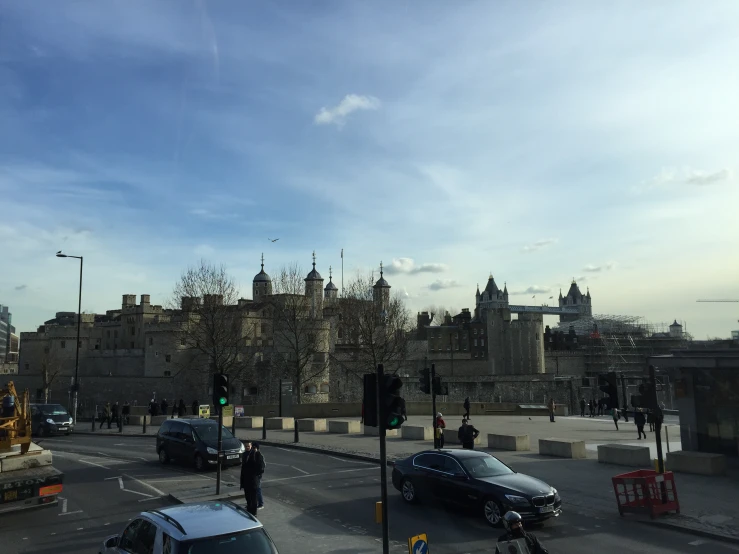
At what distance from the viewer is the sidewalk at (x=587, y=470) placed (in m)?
12.5

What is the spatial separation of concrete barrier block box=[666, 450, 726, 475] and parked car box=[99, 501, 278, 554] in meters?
14.4

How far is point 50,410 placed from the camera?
32969 millimetres

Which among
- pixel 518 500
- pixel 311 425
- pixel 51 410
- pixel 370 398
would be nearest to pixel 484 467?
pixel 518 500

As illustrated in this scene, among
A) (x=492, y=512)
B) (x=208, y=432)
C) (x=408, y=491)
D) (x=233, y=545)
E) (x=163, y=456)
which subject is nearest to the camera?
(x=233, y=545)

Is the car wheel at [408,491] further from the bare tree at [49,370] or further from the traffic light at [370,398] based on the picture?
the bare tree at [49,370]

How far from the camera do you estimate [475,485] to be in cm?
1249

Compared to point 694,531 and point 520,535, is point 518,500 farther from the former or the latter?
point 520,535

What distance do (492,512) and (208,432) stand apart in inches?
433

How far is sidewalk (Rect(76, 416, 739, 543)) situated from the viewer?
41.0 feet

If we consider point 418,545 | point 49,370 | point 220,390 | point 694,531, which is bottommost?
point 694,531

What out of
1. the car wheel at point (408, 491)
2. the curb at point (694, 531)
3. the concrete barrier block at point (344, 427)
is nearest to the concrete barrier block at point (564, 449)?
the curb at point (694, 531)

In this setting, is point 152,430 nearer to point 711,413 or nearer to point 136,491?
point 136,491

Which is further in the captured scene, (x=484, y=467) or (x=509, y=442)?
(x=509, y=442)

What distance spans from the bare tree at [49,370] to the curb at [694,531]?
74.3 meters
